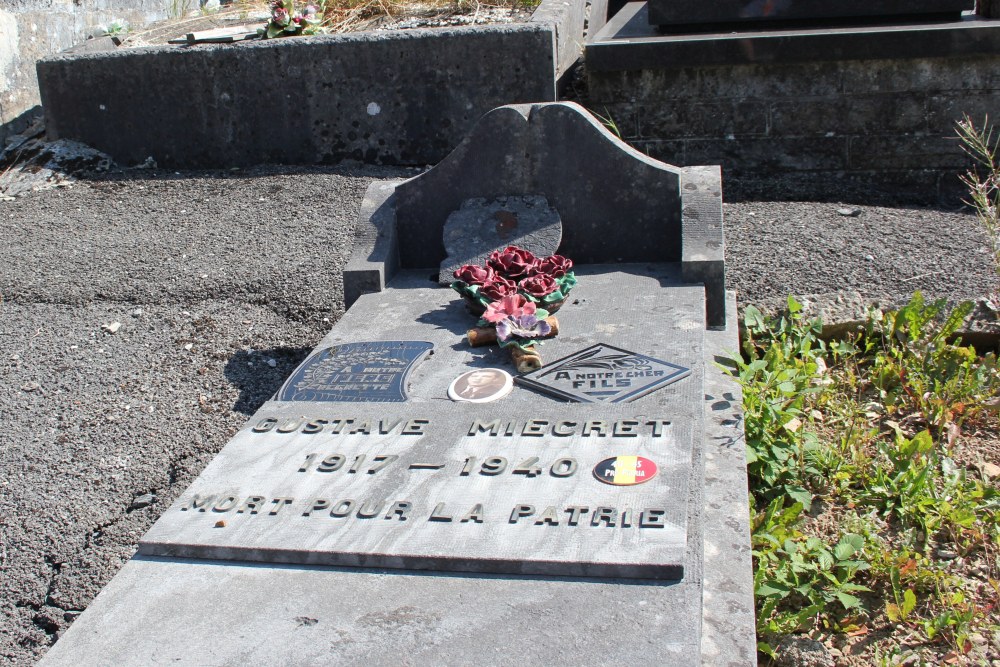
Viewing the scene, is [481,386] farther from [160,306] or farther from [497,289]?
[160,306]

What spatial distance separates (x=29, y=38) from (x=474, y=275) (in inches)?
203

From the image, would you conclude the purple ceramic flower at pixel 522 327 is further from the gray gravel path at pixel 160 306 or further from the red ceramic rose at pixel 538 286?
the gray gravel path at pixel 160 306

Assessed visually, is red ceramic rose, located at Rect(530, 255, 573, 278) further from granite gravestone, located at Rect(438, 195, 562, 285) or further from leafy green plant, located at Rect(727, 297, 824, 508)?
leafy green plant, located at Rect(727, 297, 824, 508)

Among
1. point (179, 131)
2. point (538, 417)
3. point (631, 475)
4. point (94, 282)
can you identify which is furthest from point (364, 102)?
point (631, 475)

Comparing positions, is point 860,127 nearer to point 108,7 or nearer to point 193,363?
point 193,363

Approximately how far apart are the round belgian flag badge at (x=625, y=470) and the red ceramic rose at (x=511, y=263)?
4.03 feet

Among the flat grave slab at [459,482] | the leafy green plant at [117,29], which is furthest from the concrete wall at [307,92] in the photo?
the flat grave slab at [459,482]

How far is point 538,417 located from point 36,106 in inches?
233

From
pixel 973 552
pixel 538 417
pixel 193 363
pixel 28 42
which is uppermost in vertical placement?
pixel 28 42

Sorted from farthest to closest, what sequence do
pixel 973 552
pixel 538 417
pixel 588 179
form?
pixel 588 179, pixel 973 552, pixel 538 417

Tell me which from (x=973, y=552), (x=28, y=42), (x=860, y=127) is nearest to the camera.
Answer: (x=973, y=552)

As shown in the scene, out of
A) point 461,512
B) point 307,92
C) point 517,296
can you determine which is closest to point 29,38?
point 307,92

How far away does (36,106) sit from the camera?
697 centimetres

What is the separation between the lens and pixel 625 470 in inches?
88.0
